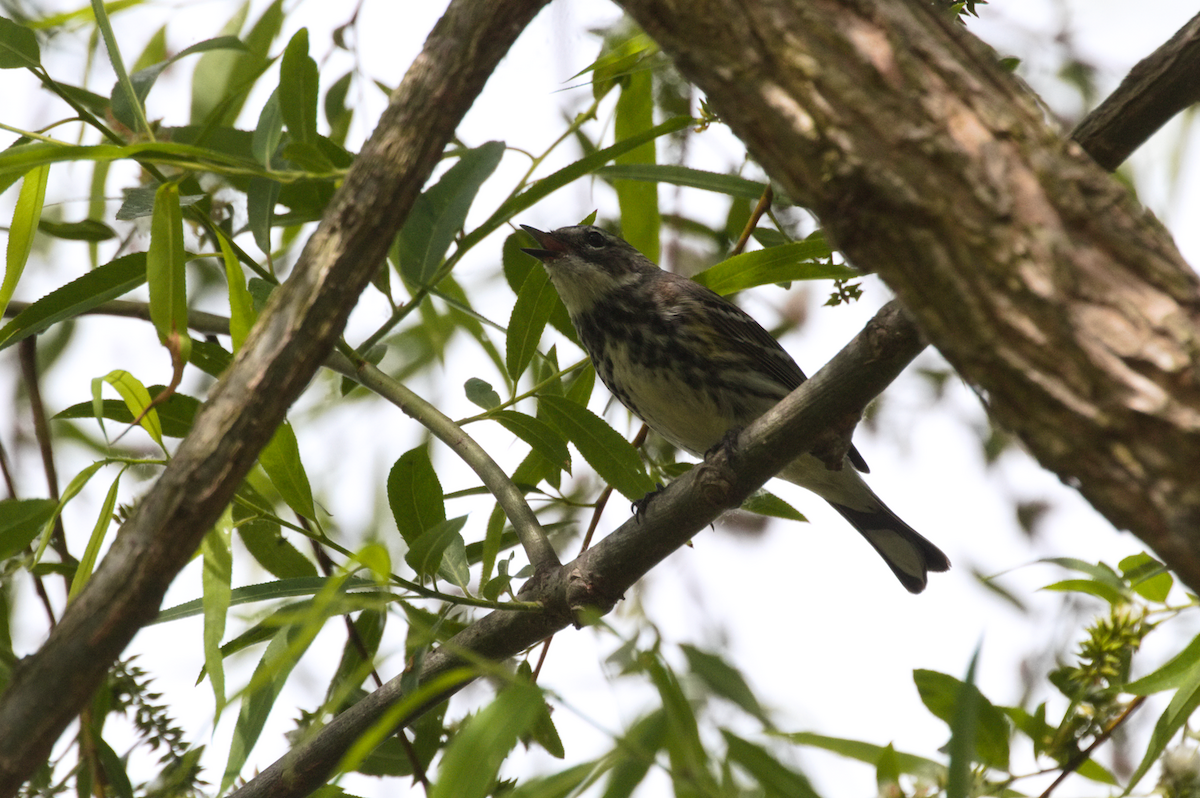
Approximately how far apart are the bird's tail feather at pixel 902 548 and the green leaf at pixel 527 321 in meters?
2.45

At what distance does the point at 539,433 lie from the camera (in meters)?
2.84

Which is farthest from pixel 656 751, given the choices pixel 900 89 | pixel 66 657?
pixel 900 89

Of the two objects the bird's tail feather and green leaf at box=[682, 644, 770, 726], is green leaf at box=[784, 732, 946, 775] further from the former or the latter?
the bird's tail feather

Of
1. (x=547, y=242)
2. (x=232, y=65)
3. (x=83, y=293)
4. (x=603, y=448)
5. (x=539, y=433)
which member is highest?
(x=232, y=65)

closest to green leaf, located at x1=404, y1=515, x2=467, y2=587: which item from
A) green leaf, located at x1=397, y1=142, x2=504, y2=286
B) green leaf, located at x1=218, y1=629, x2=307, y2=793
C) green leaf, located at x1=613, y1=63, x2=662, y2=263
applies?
green leaf, located at x1=218, y1=629, x2=307, y2=793

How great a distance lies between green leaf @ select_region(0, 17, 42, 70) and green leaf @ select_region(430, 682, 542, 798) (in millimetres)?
1784

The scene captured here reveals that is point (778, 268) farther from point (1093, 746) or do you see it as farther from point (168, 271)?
point (168, 271)

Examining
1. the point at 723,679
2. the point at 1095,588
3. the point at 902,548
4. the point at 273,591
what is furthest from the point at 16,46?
the point at 902,548

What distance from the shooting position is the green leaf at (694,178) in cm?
270

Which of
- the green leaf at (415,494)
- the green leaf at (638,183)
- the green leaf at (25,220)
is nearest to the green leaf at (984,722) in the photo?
the green leaf at (415,494)

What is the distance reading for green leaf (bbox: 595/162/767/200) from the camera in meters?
2.70

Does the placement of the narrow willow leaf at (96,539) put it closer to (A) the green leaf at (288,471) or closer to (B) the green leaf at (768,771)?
(A) the green leaf at (288,471)

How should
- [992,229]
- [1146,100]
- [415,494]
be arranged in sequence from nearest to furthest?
[992,229] → [1146,100] → [415,494]

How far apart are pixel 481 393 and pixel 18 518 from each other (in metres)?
1.14
